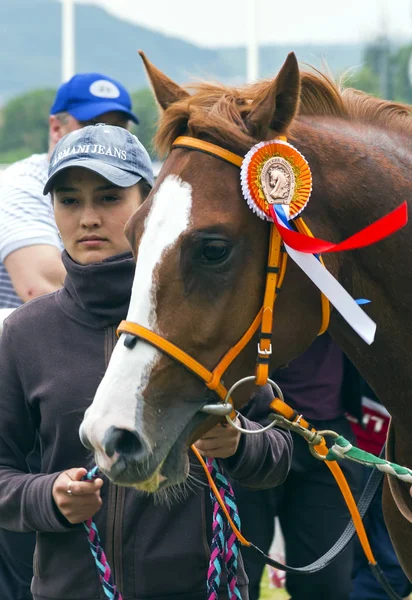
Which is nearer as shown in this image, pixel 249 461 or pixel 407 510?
pixel 249 461

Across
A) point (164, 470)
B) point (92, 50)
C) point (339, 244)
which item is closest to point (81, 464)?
point (164, 470)

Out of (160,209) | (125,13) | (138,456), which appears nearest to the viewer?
(138,456)

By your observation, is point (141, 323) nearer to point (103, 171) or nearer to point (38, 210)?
point (103, 171)

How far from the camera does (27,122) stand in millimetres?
11141

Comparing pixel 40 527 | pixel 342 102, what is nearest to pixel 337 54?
pixel 342 102

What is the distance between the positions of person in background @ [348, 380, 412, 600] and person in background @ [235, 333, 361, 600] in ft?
1.87

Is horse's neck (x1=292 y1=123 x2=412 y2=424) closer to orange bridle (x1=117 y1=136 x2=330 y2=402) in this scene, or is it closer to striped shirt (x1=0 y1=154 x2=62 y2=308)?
orange bridle (x1=117 y1=136 x2=330 y2=402)

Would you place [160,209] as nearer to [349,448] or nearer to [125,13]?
[349,448]

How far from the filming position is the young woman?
8.21 feet

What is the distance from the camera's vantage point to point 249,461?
2.55m

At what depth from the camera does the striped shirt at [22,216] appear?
4.07 metres

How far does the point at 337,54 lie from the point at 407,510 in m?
8.44

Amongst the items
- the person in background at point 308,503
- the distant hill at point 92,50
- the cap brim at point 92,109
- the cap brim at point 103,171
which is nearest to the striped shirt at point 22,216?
the cap brim at point 92,109

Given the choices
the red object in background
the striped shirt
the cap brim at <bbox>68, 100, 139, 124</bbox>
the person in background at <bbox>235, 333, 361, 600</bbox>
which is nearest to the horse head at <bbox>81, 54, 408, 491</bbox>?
the person in background at <bbox>235, 333, 361, 600</bbox>
